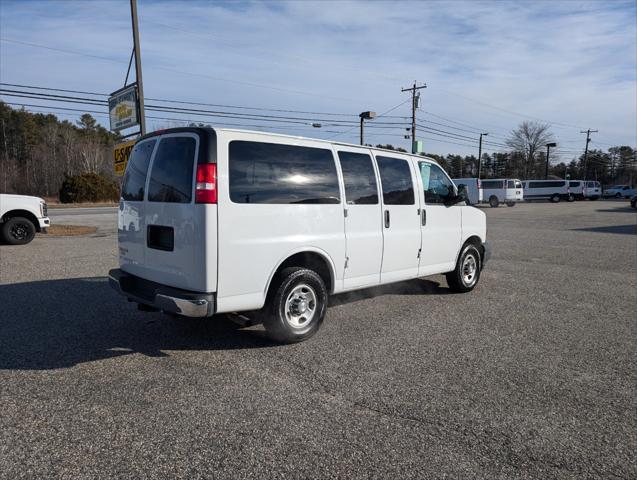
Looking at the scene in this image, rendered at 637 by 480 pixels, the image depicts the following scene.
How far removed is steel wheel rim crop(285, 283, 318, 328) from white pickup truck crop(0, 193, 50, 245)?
1048 centimetres

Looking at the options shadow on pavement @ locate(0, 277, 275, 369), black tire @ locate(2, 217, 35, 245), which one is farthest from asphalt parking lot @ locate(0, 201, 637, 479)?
black tire @ locate(2, 217, 35, 245)

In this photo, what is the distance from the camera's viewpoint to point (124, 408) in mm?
3451

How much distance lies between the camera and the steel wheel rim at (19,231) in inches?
485

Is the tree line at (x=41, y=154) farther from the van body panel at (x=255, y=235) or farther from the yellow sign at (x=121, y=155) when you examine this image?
the van body panel at (x=255, y=235)

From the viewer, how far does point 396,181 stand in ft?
20.0

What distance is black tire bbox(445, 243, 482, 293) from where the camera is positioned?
7.25 m

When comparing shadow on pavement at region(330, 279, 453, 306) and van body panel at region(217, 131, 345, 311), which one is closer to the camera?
van body panel at region(217, 131, 345, 311)

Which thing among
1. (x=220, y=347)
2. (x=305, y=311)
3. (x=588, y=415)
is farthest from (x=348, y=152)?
(x=588, y=415)

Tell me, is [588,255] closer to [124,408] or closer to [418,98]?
[124,408]

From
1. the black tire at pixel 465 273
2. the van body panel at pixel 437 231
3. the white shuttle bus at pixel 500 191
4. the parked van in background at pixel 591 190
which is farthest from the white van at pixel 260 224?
the parked van in background at pixel 591 190

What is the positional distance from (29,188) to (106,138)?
2055 cm

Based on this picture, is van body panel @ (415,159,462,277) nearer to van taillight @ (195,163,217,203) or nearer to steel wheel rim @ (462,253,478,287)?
steel wheel rim @ (462,253,478,287)

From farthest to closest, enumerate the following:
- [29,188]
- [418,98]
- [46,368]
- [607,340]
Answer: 1. [29,188]
2. [418,98]
3. [607,340]
4. [46,368]

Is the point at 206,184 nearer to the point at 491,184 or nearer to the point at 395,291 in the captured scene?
the point at 395,291
